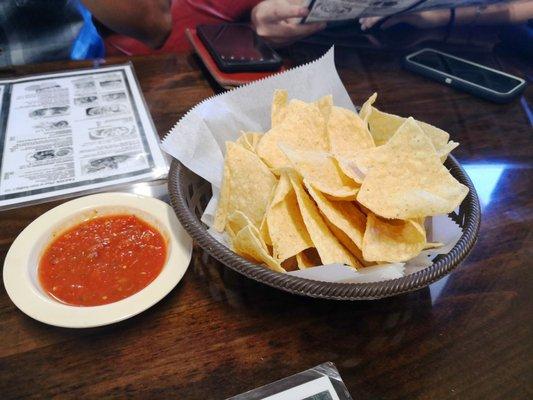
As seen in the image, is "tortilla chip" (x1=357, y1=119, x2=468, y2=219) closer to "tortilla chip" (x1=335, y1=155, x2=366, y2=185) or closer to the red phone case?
"tortilla chip" (x1=335, y1=155, x2=366, y2=185)

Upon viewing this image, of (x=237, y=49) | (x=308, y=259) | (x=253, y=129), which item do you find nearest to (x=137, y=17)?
(x=237, y=49)

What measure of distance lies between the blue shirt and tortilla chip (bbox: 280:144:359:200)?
1.14 metres

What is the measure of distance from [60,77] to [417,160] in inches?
41.3

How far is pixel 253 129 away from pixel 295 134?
13cm

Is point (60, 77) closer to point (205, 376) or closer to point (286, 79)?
point (286, 79)

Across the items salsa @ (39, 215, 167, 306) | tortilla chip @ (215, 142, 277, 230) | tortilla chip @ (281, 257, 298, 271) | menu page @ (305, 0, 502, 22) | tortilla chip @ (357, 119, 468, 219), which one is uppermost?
menu page @ (305, 0, 502, 22)

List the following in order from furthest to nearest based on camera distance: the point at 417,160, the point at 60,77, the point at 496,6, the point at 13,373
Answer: the point at 496,6, the point at 60,77, the point at 417,160, the point at 13,373

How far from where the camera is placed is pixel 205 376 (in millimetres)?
580

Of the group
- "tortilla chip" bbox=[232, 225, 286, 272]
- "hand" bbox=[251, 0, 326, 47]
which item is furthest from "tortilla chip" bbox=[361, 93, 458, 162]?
"hand" bbox=[251, 0, 326, 47]

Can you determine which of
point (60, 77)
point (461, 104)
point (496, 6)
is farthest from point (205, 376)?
point (496, 6)

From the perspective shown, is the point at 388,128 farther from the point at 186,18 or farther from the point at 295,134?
the point at 186,18

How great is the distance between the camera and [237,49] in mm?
1313

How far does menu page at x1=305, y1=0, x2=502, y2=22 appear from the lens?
1.22 metres

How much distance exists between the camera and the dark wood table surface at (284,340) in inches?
22.5
